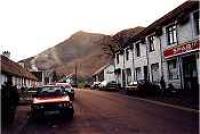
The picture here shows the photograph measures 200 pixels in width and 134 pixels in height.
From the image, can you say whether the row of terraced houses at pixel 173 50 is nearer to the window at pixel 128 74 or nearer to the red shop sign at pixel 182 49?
the red shop sign at pixel 182 49

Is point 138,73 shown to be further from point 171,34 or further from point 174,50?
point 174,50

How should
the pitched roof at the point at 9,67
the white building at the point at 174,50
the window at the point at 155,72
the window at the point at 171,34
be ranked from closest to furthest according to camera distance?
the white building at the point at 174,50 → the window at the point at 171,34 → the pitched roof at the point at 9,67 → the window at the point at 155,72

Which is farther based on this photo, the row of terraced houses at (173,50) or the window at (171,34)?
the window at (171,34)

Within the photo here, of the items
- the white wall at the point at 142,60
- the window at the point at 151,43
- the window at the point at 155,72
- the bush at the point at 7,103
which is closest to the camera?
the bush at the point at 7,103

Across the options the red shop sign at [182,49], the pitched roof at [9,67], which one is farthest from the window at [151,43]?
the pitched roof at [9,67]

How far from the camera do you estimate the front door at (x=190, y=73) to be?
2817cm

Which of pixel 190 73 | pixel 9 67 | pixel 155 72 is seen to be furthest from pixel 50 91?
pixel 9 67

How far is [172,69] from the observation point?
3222cm

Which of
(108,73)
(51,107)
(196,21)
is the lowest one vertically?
(51,107)

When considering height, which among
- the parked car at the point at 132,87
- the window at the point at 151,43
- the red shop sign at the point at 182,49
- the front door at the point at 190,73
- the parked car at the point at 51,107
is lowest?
the parked car at the point at 51,107

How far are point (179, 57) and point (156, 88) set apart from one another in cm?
347

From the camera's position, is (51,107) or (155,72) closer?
(51,107)

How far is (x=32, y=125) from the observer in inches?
556

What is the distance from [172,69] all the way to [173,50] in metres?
2.49
